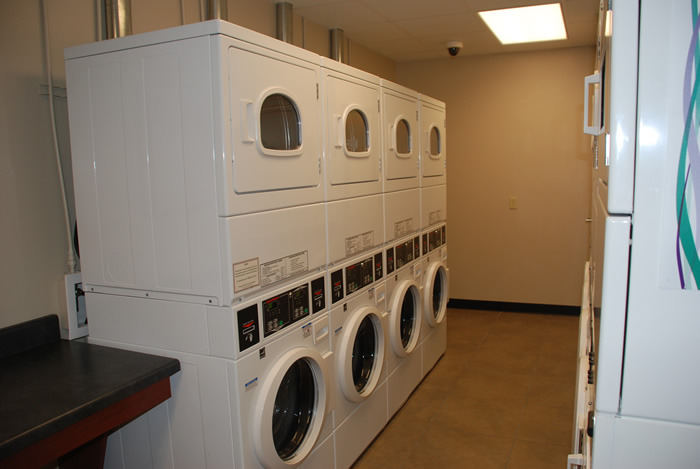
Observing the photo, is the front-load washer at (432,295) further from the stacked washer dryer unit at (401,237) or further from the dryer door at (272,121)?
the dryer door at (272,121)

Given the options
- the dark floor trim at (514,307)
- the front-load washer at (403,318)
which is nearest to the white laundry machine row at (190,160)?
the front-load washer at (403,318)

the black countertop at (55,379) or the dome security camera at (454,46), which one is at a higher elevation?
the dome security camera at (454,46)

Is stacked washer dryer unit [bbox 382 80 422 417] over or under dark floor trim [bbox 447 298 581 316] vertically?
over

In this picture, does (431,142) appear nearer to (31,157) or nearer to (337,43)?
(337,43)

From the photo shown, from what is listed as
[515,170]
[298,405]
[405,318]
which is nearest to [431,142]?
[405,318]

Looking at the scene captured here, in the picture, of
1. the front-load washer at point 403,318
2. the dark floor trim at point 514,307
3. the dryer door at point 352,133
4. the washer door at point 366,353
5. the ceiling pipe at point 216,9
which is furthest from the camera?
the dark floor trim at point 514,307

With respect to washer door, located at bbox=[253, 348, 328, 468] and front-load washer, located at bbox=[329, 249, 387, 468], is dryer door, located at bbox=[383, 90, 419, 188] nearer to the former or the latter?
front-load washer, located at bbox=[329, 249, 387, 468]

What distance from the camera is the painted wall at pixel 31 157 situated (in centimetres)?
193

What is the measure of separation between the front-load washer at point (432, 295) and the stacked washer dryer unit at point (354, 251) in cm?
79

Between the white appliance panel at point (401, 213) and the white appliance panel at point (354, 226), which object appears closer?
the white appliance panel at point (354, 226)

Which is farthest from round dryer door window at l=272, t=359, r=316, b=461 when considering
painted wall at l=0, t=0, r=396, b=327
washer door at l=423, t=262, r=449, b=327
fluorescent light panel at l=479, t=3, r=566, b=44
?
fluorescent light panel at l=479, t=3, r=566, b=44

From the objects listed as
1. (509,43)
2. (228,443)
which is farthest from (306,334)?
(509,43)

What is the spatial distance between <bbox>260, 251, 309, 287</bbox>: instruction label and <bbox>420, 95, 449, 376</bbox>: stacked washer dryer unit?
168 centimetres

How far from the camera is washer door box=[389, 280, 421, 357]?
10.2 feet
